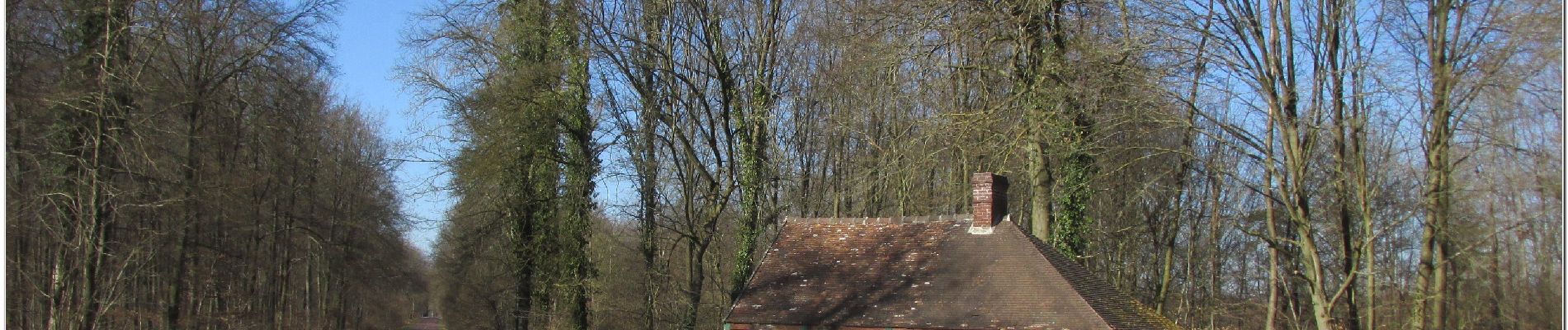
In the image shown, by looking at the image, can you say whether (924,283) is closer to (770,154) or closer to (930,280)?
(930,280)

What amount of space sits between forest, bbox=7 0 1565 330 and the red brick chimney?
72cm

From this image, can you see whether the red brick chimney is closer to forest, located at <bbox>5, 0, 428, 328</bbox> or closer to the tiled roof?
the tiled roof

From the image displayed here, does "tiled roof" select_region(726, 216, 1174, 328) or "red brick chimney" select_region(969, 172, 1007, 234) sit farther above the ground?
"red brick chimney" select_region(969, 172, 1007, 234)

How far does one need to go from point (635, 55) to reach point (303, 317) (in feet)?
73.6

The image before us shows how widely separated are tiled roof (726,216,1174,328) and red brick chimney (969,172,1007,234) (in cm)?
16

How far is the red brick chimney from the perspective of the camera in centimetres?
1916

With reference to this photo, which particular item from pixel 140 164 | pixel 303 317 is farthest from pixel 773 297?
pixel 303 317

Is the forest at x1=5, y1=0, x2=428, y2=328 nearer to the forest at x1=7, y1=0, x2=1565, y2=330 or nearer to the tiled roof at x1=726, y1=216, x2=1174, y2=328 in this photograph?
the forest at x1=7, y1=0, x2=1565, y2=330

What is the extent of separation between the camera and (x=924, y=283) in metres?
18.4

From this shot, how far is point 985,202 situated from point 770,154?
34.7 feet

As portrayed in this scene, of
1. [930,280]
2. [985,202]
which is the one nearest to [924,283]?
[930,280]

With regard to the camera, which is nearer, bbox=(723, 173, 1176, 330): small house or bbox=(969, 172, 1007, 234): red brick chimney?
bbox=(723, 173, 1176, 330): small house

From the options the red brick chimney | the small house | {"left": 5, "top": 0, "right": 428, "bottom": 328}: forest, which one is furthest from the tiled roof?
{"left": 5, "top": 0, "right": 428, "bottom": 328}: forest

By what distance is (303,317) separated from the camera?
1642 inches
